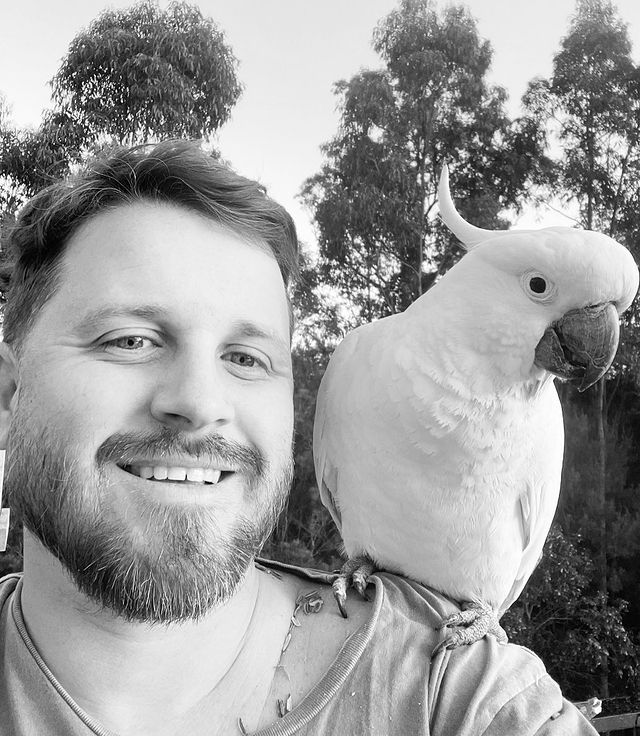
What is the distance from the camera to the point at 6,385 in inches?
42.5

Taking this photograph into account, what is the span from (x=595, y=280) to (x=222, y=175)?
666 mm

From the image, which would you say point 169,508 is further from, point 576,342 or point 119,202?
point 576,342

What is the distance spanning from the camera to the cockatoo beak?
4.04 feet

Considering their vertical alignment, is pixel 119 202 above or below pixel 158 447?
above

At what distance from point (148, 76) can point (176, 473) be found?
553 cm

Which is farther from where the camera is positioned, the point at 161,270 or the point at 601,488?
the point at 601,488

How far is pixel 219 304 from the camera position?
97 centimetres

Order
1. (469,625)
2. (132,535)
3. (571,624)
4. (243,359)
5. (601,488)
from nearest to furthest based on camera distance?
(132,535)
(243,359)
(469,625)
(571,624)
(601,488)

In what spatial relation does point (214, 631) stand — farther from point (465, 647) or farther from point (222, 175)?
point (222, 175)

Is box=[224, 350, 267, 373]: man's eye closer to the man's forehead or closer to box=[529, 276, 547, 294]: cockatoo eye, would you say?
the man's forehead

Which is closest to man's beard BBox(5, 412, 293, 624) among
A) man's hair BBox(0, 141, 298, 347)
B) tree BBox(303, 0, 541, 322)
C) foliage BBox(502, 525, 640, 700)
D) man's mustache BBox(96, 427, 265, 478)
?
man's mustache BBox(96, 427, 265, 478)

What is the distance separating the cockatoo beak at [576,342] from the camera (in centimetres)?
123

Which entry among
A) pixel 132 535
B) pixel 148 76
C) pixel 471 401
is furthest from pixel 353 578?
pixel 148 76

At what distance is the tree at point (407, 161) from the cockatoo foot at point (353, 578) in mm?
5924
